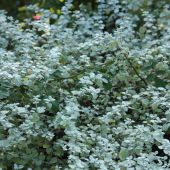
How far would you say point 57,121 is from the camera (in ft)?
7.91

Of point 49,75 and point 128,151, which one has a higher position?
point 49,75

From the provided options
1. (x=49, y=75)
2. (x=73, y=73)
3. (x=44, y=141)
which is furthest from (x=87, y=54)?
(x=44, y=141)

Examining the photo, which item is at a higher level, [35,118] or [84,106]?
[35,118]

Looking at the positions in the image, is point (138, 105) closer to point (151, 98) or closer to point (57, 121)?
point (151, 98)

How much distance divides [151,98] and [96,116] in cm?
A: 30

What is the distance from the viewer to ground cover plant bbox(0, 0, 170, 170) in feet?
7.75

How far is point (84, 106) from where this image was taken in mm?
2816

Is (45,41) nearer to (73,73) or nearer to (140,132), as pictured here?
(73,73)

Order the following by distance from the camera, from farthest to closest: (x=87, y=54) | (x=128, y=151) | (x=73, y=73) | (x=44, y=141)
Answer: (x=87, y=54) → (x=73, y=73) → (x=44, y=141) → (x=128, y=151)

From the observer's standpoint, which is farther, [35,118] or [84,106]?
[84,106]

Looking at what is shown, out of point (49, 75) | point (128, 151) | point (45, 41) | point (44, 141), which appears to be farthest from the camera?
point (45, 41)

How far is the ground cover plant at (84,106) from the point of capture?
93.0 inches

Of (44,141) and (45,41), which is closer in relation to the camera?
(44,141)

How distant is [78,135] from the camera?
2.36m
